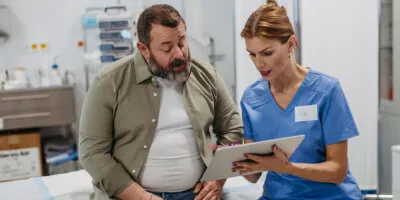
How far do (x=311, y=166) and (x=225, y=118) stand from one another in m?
0.53

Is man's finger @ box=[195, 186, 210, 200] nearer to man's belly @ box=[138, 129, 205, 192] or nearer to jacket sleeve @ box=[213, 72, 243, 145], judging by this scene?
man's belly @ box=[138, 129, 205, 192]

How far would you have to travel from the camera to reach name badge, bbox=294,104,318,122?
1568mm

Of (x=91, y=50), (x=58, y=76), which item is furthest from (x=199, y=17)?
(x=58, y=76)

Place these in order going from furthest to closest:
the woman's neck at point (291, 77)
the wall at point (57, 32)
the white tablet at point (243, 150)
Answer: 1. the wall at point (57, 32)
2. the woman's neck at point (291, 77)
3. the white tablet at point (243, 150)

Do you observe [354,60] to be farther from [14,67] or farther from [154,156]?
[14,67]

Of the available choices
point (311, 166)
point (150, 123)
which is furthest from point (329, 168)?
point (150, 123)

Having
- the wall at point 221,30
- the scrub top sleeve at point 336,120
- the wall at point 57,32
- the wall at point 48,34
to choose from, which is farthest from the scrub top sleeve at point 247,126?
the wall at point 48,34

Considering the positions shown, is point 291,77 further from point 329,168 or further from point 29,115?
point 29,115

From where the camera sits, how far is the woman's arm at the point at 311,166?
57.4 inches

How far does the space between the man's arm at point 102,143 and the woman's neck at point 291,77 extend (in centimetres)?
62

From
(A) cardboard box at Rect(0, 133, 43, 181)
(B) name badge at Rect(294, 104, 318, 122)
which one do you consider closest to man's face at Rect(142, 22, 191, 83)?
(B) name badge at Rect(294, 104, 318, 122)

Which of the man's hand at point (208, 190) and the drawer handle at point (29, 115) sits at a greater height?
the man's hand at point (208, 190)

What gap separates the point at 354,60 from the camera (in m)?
3.18

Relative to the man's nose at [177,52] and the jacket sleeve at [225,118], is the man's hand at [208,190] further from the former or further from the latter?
the man's nose at [177,52]
